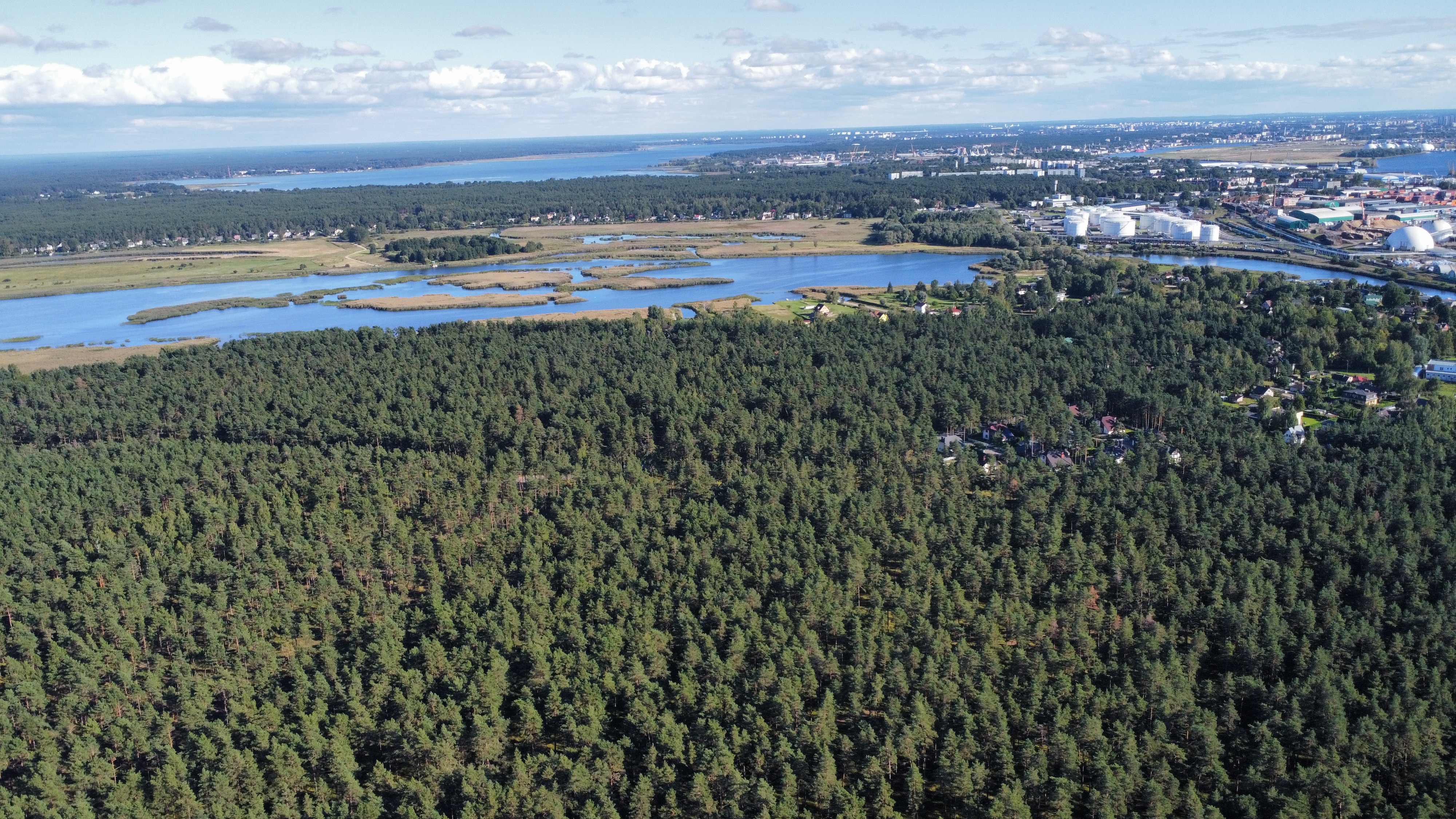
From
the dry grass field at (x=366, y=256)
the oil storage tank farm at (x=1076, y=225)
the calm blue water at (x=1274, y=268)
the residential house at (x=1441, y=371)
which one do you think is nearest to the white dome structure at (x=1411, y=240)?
the calm blue water at (x=1274, y=268)

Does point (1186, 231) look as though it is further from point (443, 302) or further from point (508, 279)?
point (443, 302)

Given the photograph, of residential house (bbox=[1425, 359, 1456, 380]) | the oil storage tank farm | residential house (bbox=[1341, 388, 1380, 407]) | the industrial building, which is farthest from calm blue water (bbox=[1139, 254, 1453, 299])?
residential house (bbox=[1341, 388, 1380, 407])

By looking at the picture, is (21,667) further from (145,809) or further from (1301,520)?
(1301,520)

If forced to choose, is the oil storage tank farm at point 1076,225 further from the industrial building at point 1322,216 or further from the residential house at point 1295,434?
the residential house at point 1295,434

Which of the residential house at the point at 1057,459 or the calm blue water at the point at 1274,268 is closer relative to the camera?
the residential house at the point at 1057,459

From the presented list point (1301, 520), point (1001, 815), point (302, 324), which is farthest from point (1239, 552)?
point (302, 324)
